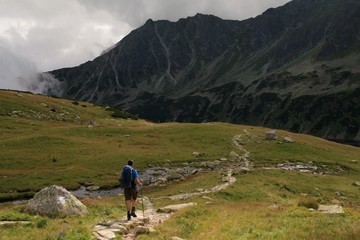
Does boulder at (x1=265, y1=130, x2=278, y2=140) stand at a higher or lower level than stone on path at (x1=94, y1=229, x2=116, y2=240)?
lower

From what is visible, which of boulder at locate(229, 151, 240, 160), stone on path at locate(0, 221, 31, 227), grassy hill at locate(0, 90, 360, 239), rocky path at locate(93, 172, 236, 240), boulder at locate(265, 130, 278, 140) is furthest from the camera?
Answer: boulder at locate(265, 130, 278, 140)

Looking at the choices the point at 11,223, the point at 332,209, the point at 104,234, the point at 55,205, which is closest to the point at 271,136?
the point at 332,209

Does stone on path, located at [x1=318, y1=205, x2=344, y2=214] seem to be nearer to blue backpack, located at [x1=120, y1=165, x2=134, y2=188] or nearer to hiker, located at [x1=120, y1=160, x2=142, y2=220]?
hiker, located at [x1=120, y1=160, x2=142, y2=220]

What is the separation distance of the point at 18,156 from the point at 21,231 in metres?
39.9

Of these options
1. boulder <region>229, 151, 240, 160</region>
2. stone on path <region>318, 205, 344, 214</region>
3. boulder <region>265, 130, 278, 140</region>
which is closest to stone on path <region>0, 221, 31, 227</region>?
stone on path <region>318, 205, 344, 214</region>

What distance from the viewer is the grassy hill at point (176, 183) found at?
811 inches

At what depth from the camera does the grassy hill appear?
67.6 ft

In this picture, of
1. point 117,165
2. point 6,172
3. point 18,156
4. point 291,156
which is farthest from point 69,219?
point 291,156

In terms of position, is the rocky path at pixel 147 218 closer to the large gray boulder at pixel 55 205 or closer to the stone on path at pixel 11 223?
the large gray boulder at pixel 55 205

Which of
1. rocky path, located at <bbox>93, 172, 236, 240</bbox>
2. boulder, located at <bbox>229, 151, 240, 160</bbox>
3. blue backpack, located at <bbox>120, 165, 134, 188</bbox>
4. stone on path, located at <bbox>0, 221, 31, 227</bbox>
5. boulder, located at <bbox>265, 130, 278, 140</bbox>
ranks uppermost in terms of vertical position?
blue backpack, located at <bbox>120, 165, 134, 188</bbox>

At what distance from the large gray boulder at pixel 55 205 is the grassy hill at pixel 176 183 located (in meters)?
1.41

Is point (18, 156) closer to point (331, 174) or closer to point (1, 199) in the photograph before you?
point (1, 199)

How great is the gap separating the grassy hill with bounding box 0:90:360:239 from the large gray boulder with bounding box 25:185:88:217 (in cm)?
141

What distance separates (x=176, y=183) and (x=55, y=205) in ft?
87.7
